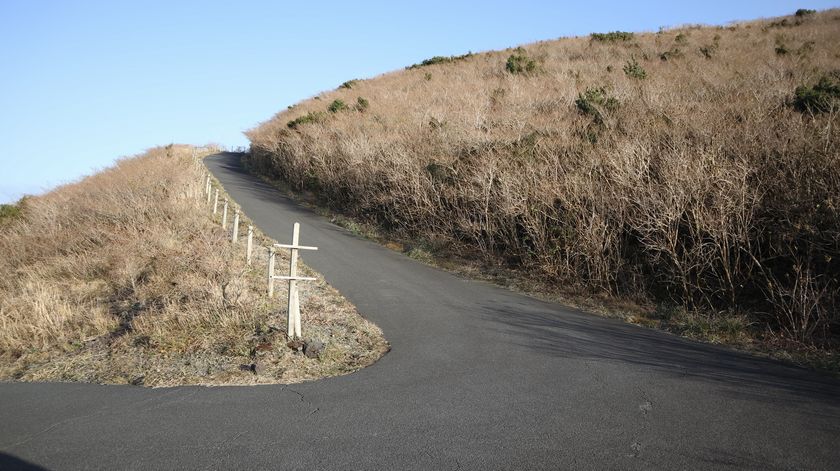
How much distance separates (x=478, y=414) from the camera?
586 cm

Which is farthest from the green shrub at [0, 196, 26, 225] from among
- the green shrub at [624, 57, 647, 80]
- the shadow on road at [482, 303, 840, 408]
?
the green shrub at [624, 57, 647, 80]

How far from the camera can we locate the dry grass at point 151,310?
820cm

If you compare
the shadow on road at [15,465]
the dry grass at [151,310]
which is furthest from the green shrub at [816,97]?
the shadow on road at [15,465]

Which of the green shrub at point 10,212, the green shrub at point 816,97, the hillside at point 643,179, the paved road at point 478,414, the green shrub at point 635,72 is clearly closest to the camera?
the paved road at point 478,414

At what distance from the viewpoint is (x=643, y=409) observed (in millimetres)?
5898

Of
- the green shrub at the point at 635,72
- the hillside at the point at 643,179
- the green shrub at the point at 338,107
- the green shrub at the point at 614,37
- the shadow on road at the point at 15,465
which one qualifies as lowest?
the shadow on road at the point at 15,465

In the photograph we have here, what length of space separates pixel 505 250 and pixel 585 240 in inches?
135

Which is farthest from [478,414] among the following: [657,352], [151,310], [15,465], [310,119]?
[310,119]

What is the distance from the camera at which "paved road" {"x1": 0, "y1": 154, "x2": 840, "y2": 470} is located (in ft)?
16.1

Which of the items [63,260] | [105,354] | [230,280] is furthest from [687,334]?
[63,260]

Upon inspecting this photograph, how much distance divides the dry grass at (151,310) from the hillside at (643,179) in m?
A: 6.10

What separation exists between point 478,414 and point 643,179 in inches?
353

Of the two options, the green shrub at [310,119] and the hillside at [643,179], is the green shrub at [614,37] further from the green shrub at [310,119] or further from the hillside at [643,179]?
the green shrub at [310,119]

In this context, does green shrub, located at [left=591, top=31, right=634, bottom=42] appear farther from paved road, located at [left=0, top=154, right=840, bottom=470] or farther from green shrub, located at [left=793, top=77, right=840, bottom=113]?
paved road, located at [left=0, top=154, right=840, bottom=470]
